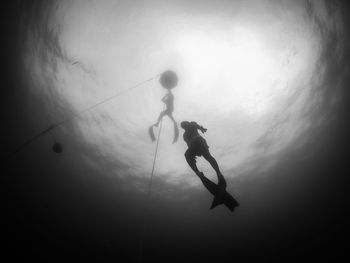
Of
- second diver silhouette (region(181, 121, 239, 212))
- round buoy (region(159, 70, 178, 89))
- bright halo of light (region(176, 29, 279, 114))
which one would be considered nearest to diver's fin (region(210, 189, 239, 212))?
second diver silhouette (region(181, 121, 239, 212))

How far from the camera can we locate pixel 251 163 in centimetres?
2212

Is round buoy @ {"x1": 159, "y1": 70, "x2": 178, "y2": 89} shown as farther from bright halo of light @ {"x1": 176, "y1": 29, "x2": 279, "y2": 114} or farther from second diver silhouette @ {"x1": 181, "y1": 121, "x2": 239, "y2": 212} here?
second diver silhouette @ {"x1": 181, "y1": 121, "x2": 239, "y2": 212}

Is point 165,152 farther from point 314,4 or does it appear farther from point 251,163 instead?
point 314,4

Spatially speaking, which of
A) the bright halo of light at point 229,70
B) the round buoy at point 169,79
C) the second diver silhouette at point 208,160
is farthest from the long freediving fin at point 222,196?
the bright halo of light at point 229,70

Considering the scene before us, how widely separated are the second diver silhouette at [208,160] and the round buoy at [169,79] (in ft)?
21.6

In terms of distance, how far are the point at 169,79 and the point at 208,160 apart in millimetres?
7755

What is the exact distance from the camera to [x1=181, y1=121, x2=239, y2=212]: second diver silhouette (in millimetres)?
5480

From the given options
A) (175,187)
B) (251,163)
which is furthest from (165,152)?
(251,163)

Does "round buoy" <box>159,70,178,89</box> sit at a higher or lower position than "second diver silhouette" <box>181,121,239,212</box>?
higher

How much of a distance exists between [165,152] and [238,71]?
925 centimetres

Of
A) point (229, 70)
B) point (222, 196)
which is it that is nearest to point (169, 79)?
point (229, 70)

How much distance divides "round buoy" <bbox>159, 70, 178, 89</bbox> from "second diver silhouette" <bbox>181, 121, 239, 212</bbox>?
6577mm

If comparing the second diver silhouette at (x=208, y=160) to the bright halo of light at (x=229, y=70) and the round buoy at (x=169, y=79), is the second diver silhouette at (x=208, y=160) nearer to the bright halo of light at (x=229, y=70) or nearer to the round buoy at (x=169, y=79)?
the round buoy at (x=169, y=79)

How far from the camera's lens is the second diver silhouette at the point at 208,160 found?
5.48 m
